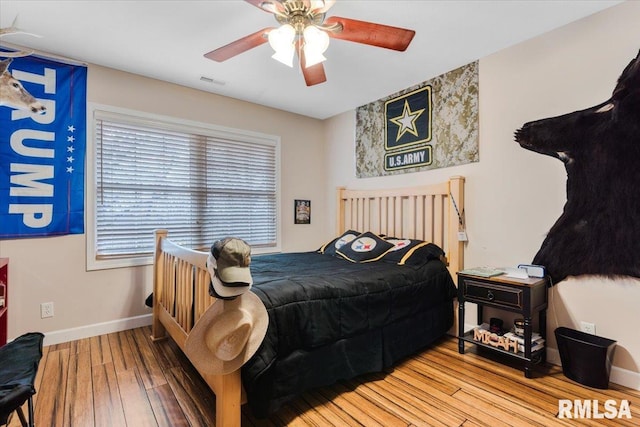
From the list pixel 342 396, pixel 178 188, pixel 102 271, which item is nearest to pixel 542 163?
pixel 342 396

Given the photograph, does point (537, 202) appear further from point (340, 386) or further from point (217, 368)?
point (217, 368)

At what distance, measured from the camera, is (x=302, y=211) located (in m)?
4.16

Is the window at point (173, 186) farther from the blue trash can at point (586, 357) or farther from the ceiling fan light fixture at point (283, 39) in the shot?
the blue trash can at point (586, 357)

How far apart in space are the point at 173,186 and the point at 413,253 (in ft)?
8.01

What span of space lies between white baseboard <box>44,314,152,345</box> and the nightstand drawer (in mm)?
2904

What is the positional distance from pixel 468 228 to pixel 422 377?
1328mm

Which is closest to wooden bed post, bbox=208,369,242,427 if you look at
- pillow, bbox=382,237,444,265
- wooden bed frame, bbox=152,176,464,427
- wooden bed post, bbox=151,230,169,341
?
wooden bed frame, bbox=152,176,464,427

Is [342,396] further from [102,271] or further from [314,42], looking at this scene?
[102,271]

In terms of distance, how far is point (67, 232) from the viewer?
264 cm

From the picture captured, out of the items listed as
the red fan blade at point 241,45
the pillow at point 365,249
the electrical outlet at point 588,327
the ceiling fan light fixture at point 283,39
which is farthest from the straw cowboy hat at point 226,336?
the electrical outlet at point 588,327

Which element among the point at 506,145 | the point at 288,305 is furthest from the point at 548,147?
the point at 288,305

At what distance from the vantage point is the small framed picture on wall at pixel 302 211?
4.11 metres

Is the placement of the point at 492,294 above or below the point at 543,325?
above

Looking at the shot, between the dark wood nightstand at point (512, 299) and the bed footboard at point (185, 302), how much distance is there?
178 cm
